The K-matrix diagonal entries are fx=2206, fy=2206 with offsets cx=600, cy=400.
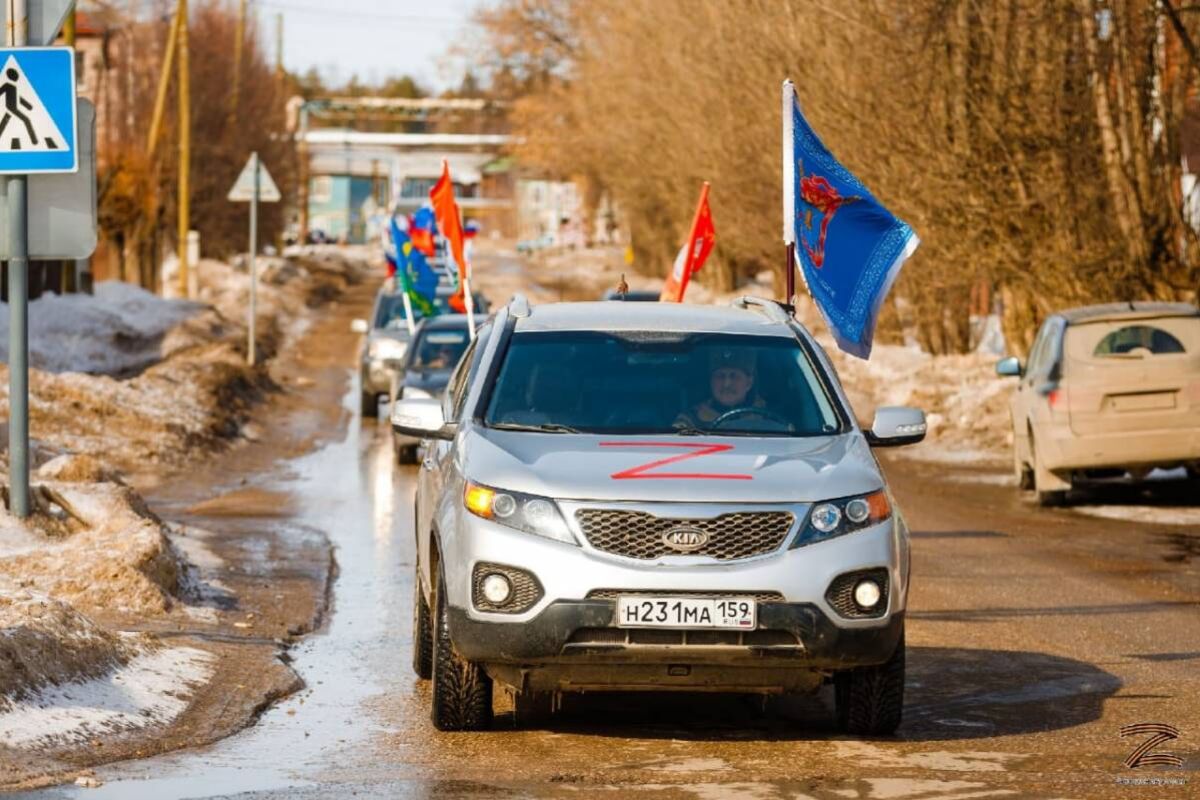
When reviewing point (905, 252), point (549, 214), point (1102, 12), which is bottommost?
point (549, 214)

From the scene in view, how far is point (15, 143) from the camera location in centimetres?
1099

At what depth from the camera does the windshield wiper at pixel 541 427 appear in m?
8.40

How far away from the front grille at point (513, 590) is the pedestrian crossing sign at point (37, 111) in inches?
174

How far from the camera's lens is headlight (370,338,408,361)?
27.2 m

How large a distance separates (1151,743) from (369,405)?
2047 centimetres

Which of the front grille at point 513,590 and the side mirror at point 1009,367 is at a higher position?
the front grille at point 513,590

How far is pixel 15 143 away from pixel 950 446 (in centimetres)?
1517

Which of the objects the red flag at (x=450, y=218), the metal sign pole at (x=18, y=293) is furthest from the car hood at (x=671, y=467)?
the red flag at (x=450, y=218)

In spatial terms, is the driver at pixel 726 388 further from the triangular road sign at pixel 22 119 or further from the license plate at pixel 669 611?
the triangular road sign at pixel 22 119

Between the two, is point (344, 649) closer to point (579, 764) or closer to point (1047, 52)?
point (579, 764)

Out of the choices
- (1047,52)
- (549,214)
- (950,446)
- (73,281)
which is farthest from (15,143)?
(549,214)

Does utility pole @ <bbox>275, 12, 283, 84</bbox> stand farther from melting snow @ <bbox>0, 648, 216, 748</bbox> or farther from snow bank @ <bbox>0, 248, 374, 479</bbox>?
melting snow @ <bbox>0, 648, 216, 748</bbox>

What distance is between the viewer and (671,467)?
7.74m

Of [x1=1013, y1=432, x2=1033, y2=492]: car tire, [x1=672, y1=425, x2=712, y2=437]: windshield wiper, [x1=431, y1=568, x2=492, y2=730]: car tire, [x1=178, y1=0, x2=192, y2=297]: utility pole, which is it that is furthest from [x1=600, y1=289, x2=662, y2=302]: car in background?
A: [x1=178, y1=0, x2=192, y2=297]: utility pole
